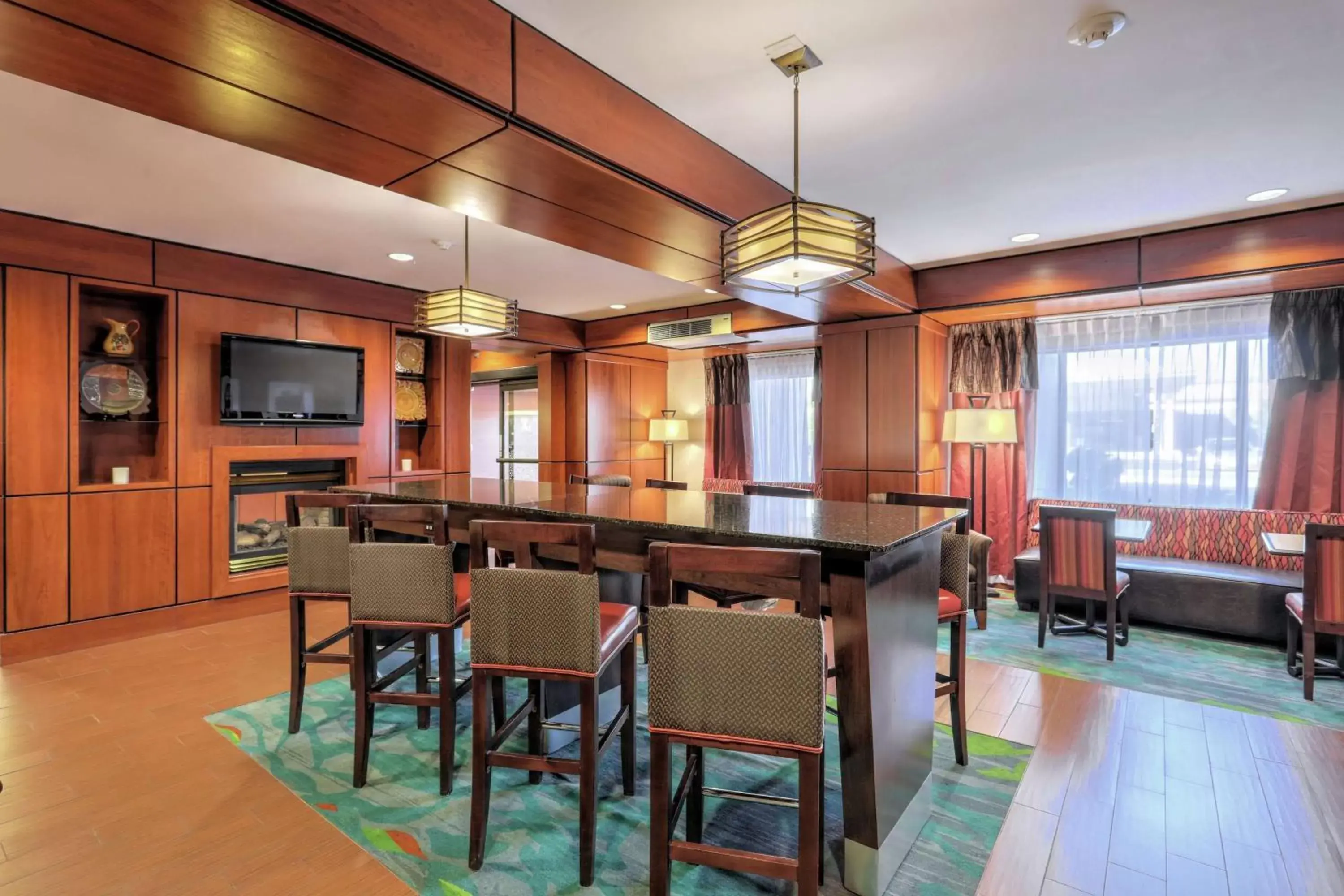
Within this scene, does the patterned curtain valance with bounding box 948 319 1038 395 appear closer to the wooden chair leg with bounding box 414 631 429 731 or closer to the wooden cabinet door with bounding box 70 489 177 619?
the wooden chair leg with bounding box 414 631 429 731

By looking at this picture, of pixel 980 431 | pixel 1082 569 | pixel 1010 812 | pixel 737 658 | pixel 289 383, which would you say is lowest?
pixel 1010 812

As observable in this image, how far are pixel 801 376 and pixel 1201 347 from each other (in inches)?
131

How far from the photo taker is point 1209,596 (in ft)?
13.6

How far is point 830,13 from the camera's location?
1.88 metres

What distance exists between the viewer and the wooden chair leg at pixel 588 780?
1.79 meters

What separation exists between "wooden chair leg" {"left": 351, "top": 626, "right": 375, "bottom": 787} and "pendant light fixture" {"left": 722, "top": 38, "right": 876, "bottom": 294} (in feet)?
6.16

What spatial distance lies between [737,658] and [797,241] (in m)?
1.26

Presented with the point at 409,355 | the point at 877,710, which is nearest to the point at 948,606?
the point at 877,710

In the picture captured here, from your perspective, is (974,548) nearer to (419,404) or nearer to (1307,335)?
(1307,335)

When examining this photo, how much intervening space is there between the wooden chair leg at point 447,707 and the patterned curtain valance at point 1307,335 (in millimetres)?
5540

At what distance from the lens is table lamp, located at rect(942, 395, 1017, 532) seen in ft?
15.7

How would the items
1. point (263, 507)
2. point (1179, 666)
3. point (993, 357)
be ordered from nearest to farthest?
point (1179, 666), point (263, 507), point (993, 357)

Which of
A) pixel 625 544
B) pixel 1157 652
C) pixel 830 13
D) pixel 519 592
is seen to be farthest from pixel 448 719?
pixel 1157 652

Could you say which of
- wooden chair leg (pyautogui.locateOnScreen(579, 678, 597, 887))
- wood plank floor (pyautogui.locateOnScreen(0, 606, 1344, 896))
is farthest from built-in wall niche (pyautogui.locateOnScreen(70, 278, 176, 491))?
wooden chair leg (pyautogui.locateOnScreen(579, 678, 597, 887))
